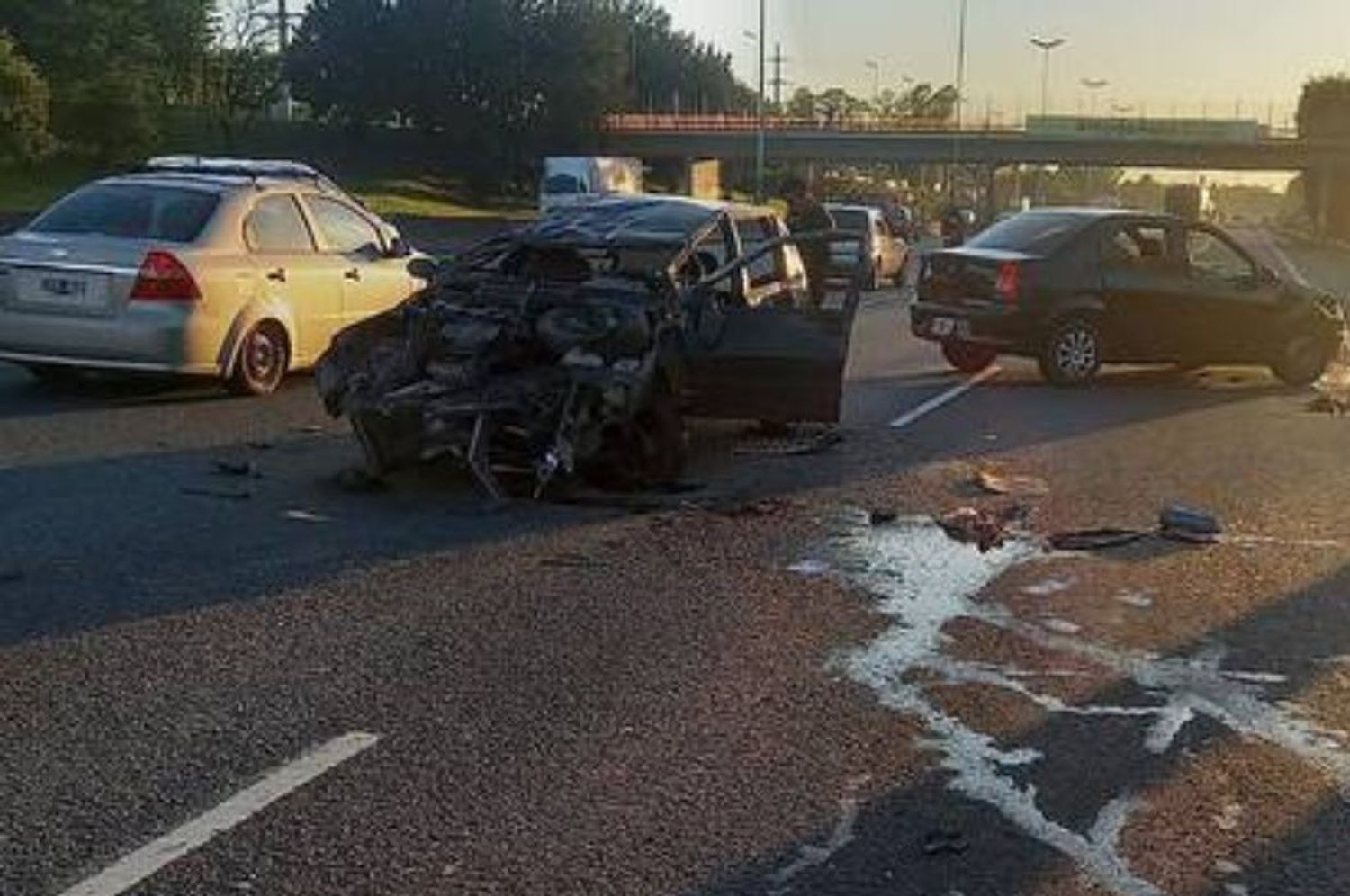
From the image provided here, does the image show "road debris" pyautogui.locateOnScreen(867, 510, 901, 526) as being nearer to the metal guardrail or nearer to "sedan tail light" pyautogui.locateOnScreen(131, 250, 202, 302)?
"sedan tail light" pyautogui.locateOnScreen(131, 250, 202, 302)

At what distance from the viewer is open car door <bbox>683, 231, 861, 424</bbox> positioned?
10.3 meters

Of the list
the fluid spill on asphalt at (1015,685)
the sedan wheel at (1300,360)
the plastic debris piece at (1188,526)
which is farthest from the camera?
the sedan wheel at (1300,360)

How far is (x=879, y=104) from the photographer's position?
150625 millimetres

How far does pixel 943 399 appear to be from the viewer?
1454cm

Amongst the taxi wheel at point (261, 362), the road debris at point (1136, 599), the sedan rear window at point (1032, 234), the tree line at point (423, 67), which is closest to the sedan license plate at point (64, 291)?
the taxi wheel at point (261, 362)

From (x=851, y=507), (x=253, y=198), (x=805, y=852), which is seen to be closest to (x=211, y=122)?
(x=253, y=198)

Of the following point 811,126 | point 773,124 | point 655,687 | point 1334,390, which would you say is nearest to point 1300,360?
point 1334,390

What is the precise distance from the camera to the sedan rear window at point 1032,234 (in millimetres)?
15922

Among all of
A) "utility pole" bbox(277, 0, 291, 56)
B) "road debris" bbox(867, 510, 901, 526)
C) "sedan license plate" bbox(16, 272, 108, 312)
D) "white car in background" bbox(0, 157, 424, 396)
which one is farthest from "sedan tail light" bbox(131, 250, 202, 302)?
"utility pole" bbox(277, 0, 291, 56)

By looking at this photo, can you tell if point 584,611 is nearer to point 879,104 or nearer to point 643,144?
point 643,144

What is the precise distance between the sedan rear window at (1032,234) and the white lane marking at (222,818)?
38.6 feet

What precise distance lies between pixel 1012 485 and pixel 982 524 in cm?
146

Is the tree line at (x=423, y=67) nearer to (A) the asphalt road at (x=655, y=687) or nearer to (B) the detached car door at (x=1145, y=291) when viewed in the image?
(B) the detached car door at (x=1145, y=291)

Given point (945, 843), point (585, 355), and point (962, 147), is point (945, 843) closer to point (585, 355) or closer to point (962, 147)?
point (585, 355)
